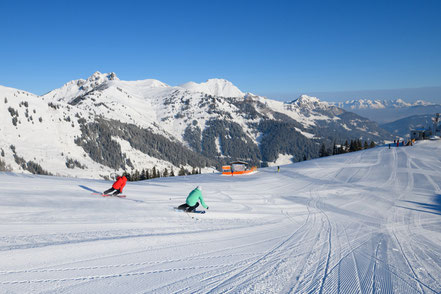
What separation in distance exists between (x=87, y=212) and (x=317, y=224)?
36.7ft

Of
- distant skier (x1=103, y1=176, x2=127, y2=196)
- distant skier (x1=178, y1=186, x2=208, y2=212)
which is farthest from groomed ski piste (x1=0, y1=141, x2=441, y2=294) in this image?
distant skier (x1=103, y1=176, x2=127, y2=196)

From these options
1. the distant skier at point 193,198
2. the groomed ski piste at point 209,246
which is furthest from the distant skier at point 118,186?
the distant skier at point 193,198

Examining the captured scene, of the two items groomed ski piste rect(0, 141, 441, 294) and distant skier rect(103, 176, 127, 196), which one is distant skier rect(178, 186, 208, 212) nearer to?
groomed ski piste rect(0, 141, 441, 294)

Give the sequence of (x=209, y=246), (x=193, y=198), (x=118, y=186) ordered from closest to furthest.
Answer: (x=209, y=246), (x=193, y=198), (x=118, y=186)

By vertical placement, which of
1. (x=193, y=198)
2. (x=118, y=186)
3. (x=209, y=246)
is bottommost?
(x=209, y=246)

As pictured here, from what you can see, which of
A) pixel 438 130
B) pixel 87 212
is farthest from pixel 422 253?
pixel 438 130

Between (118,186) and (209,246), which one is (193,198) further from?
(118,186)

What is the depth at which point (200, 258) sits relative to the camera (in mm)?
7465

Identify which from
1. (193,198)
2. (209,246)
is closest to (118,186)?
(193,198)

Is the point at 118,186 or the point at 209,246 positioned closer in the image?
the point at 209,246

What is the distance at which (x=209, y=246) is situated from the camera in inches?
341

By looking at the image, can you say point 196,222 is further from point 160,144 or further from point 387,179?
point 160,144

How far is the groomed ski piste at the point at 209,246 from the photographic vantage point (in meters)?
5.84

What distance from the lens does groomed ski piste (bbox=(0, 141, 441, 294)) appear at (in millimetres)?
5840
